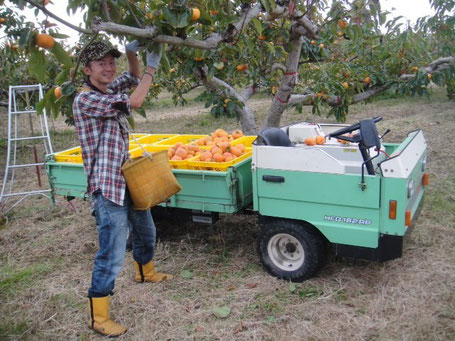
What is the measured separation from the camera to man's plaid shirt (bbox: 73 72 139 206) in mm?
2486

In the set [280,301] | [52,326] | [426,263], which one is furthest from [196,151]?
[426,263]

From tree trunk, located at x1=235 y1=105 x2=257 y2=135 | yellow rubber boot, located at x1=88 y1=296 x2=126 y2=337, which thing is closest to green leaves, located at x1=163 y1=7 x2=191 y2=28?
yellow rubber boot, located at x1=88 y1=296 x2=126 y2=337

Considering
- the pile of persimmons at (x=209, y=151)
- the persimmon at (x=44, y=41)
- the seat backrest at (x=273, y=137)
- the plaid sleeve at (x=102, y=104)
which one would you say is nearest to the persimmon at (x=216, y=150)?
the pile of persimmons at (x=209, y=151)

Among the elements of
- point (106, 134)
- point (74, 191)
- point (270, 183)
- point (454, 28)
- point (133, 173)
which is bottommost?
point (74, 191)

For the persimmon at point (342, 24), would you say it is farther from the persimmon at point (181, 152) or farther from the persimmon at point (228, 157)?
the persimmon at point (181, 152)

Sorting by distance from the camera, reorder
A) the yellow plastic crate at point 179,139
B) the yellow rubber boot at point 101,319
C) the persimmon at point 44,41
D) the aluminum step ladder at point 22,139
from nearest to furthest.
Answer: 1. the persimmon at point 44,41
2. the yellow rubber boot at point 101,319
3. the yellow plastic crate at point 179,139
4. the aluminum step ladder at point 22,139

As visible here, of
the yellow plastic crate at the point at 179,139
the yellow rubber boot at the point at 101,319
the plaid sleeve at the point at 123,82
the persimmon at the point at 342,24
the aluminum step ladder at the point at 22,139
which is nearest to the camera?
the yellow rubber boot at the point at 101,319

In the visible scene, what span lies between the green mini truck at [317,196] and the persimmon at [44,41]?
1576 mm

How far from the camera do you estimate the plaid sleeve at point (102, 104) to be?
2.47m

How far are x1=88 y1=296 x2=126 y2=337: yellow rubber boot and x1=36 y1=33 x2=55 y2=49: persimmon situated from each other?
1608 mm

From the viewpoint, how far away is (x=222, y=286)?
3262 mm

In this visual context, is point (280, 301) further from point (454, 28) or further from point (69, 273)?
point (454, 28)

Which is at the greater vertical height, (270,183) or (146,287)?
(270,183)

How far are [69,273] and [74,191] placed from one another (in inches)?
32.6
